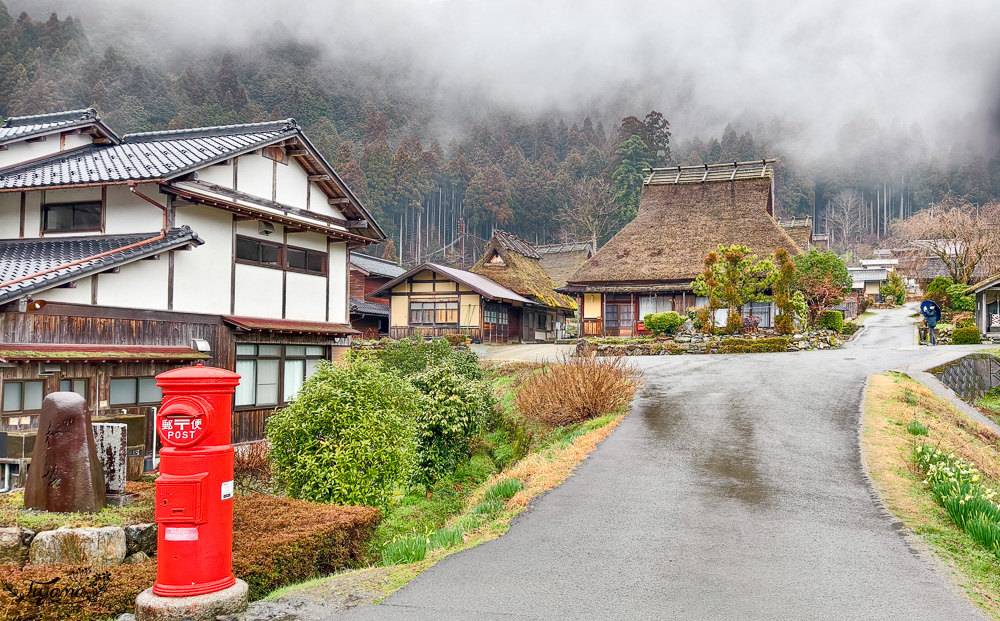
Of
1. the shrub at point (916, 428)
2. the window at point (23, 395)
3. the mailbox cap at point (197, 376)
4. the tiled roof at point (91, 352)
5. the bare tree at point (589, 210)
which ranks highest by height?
the bare tree at point (589, 210)

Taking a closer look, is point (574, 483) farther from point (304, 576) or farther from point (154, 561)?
point (154, 561)

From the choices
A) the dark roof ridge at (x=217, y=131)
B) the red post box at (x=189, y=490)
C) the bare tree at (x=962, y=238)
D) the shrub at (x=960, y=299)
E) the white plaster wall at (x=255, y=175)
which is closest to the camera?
the red post box at (x=189, y=490)

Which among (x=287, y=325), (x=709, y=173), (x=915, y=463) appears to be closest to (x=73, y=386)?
(x=287, y=325)

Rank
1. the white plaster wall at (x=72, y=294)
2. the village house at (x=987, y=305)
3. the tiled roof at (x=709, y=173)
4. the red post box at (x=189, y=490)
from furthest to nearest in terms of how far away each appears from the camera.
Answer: the tiled roof at (x=709, y=173) → the village house at (x=987, y=305) → the white plaster wall at (x=72, y=294) → the red post box at (x=189, y=490)

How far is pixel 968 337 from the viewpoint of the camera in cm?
2891

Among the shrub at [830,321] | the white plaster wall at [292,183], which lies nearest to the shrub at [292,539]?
the white plaster wall at [292,183]

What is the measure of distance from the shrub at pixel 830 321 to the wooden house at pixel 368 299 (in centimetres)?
2195

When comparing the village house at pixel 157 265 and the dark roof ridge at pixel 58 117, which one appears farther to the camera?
the dark roof ridge at pixel 58 117

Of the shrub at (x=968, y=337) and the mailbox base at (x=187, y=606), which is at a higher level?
Result: the shrub at (x=968, y=337)

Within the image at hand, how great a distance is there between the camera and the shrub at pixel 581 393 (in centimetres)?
1357

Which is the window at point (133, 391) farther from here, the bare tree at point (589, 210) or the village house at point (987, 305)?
the bare tree at point (589, 210)

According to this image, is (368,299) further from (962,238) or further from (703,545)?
(962,238)

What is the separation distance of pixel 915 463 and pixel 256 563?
8205mm

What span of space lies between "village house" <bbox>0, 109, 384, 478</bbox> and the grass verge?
35.7 ft
